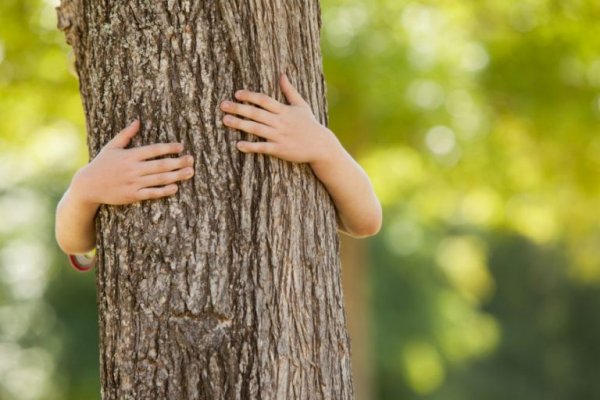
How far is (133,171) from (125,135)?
4.5 inches

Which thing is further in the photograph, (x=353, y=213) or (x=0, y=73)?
(x=0, y=73)

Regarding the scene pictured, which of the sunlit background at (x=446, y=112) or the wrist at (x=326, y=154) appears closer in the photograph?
the wrist at (x=326, y=154)

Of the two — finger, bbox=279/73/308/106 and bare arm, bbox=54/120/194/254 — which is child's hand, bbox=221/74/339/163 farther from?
bare arm, bbox=54/120/194/254

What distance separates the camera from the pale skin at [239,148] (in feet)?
7.84

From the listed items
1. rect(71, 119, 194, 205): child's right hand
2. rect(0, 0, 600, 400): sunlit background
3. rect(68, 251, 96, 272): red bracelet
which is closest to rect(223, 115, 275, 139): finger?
rect(71, 119, 194, 205): child's right hand

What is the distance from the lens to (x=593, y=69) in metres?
9.71

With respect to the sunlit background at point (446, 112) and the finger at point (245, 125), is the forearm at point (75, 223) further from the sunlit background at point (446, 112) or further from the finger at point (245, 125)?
the sunlit background at point (446, 112)

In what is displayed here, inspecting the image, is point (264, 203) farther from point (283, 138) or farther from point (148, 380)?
point (148, 380)

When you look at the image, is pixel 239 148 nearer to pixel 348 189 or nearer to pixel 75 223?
pixel 348 189

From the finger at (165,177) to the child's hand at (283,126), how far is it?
0.15 metres

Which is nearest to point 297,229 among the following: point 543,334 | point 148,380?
point 148,380

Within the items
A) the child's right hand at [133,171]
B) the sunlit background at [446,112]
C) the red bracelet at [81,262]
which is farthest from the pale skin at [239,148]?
the sunlit background at [446,112]

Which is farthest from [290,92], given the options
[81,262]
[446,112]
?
[446,112]

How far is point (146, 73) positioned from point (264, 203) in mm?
467
